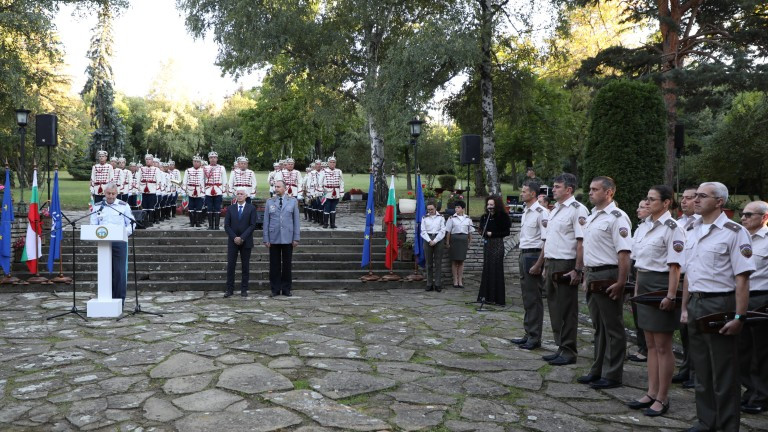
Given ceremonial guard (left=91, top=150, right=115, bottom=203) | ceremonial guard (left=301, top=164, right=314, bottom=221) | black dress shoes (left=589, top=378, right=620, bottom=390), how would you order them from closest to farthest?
black dress shoes (left=589, top=378, right=620, bottom=390), ceremonial guard (left=91, top=150, right=115, bottom=203), ceremonial guard (left=301, top=164, right=314, bottom=221)

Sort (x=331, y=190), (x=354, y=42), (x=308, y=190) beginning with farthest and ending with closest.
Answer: (x=354, y=42) → (x=308, y=190) → (x=331, y=190)

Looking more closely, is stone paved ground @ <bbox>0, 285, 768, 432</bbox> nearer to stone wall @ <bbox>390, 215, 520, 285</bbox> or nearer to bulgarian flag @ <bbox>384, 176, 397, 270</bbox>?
bulgarian flag @ <bbox>384, 176, 397, 270</bbox>

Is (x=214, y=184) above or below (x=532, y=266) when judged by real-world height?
above

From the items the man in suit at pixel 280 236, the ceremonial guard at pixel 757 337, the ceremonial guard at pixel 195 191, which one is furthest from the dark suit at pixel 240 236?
the ceremonial guard at pixel 757 337

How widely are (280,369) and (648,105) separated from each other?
891 cm

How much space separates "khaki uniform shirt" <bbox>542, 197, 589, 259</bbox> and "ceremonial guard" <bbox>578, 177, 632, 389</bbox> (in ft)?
1.41

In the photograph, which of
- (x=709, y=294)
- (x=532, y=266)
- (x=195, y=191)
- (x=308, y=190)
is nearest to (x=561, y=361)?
(x=532, y=266)

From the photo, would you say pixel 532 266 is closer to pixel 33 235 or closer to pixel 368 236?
pixel 368 236

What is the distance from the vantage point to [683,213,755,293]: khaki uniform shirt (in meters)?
4.37

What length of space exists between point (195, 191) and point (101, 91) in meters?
28.0

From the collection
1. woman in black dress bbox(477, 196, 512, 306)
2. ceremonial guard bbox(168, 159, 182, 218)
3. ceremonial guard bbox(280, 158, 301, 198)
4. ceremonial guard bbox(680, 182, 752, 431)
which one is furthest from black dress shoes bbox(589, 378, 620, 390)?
ceremonial guard bbox(168, 159, 182, 218)

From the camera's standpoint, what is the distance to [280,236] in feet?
37.1

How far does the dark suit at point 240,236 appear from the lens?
11.1 m

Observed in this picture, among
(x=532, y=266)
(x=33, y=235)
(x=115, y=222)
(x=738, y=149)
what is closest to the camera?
(x=532, y=266)
